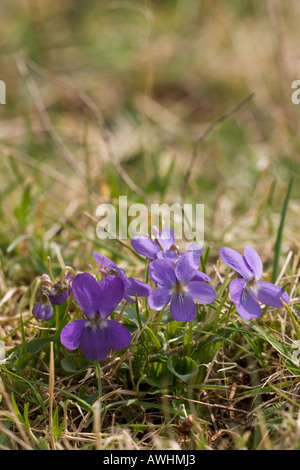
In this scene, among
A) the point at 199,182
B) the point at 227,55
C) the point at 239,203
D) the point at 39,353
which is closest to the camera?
the point at 39,353

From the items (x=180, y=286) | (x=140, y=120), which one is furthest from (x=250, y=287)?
(x=140, y=120)

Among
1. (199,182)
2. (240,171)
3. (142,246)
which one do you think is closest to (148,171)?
(199,182)

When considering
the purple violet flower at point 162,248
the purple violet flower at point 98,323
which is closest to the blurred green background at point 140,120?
the purple violet flower at point 162,248

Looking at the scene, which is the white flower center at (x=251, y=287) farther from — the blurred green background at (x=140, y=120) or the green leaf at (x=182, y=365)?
the blurred green background at (x=140, y=120)

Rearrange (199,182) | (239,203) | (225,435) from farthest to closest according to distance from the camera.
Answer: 1. (199,182)
2. (239,203)
3. (225,435)

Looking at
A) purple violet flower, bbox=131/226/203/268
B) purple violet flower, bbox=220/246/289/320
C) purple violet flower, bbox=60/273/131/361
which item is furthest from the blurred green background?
purple violet flower, bbox=220/246/289/320

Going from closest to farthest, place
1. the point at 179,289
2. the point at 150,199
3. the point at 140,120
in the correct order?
the point at 179,289 → the point at 150,199 → the point at 140,120

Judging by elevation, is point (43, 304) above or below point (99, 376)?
above

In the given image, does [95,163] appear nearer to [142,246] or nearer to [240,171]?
[240,171]

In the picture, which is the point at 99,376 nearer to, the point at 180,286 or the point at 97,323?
the point at 97,323
